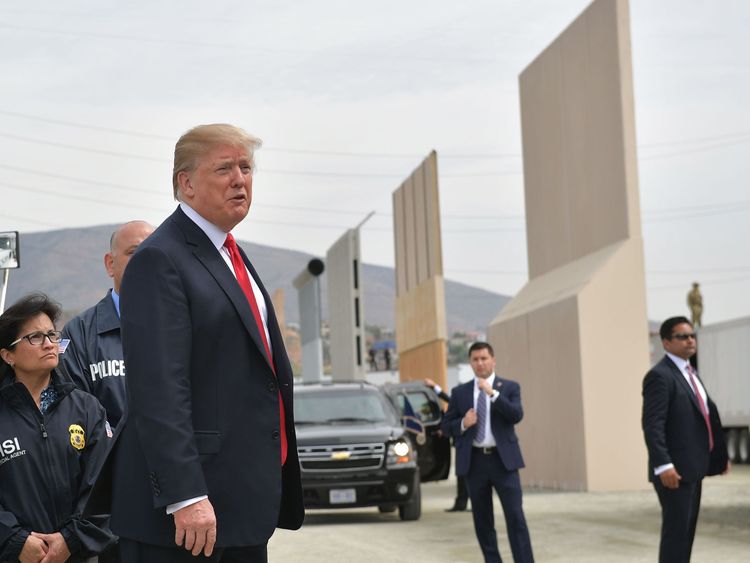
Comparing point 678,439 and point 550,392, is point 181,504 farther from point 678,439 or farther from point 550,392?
point 550,392

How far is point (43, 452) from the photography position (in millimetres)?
5480

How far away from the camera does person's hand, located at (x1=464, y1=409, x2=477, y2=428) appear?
11.8 meters

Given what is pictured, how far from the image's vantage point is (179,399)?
4.09 meters

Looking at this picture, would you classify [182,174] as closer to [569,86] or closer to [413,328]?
[569,86]

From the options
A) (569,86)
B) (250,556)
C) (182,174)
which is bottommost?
(250,556)

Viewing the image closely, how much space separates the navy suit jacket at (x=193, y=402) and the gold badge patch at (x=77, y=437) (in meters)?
1.22

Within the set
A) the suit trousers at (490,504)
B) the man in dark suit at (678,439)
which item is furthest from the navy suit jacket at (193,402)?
the suit trousers at (490,504)

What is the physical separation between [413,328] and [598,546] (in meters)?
→ 33.0

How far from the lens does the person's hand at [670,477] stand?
31.2 feet

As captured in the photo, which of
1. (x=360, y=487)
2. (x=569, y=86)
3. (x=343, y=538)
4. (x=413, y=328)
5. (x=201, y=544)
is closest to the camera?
(x=201, y=544)

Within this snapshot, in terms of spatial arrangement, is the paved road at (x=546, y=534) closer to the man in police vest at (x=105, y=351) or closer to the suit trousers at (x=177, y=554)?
the man in police vest at (x=105, y=351)

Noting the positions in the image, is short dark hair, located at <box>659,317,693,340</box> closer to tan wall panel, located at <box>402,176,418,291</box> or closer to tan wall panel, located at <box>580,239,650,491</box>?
tan wall panel, located at <box>580,239,650,491</box>

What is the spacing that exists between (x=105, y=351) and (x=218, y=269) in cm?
171

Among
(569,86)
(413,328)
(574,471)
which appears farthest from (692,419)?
(413,328)
